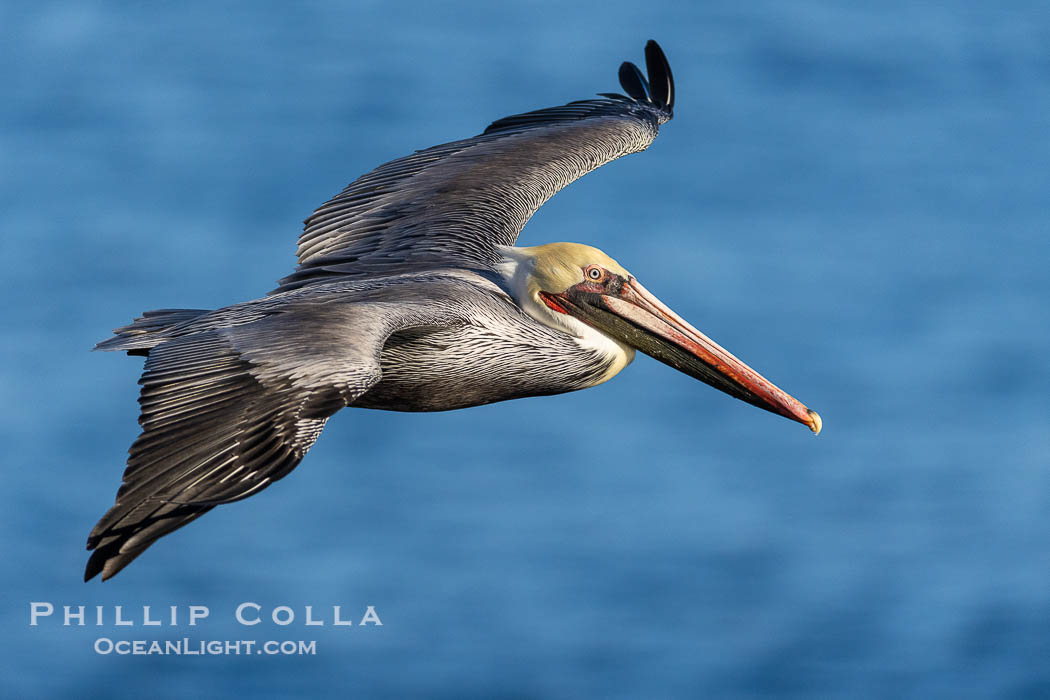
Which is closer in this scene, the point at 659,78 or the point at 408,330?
the point at 408,330

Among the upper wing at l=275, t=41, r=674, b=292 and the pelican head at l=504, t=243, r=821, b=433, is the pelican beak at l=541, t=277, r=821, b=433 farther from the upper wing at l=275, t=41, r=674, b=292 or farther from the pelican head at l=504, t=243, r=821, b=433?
the upper wing at l=275, t=41, r=674, b=292

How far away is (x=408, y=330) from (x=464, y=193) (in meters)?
2.39

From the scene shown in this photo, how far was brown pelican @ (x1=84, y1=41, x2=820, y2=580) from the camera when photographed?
7973mm

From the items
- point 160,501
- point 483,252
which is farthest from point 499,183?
point 160,501

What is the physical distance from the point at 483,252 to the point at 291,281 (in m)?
1.29

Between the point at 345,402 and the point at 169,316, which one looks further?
the point at 169,316

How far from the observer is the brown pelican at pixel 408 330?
7.97m

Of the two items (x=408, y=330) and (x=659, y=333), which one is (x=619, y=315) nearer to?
(x=659, y=333)

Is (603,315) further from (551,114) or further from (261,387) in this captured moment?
(551,114)

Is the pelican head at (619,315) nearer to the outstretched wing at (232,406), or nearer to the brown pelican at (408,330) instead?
the brown pelican at (408,330)

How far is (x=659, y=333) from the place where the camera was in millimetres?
10055

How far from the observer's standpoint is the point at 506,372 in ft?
31.9

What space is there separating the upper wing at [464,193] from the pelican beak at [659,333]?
2.57 feet

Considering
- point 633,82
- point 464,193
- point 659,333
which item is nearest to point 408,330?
point 659,333
